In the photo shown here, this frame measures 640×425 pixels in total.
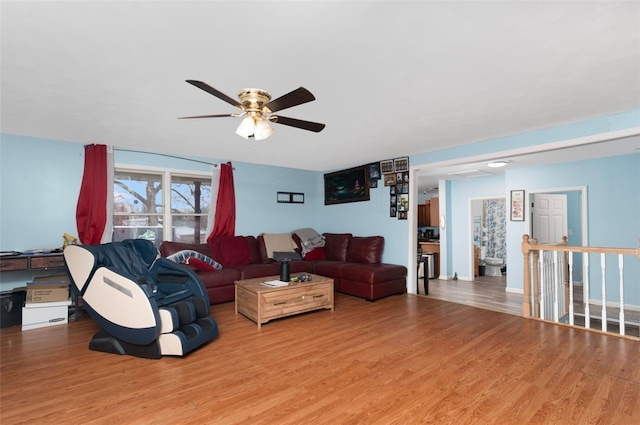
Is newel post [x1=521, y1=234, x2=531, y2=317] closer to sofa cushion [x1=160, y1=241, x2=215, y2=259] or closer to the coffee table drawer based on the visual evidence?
the coffee table drawer

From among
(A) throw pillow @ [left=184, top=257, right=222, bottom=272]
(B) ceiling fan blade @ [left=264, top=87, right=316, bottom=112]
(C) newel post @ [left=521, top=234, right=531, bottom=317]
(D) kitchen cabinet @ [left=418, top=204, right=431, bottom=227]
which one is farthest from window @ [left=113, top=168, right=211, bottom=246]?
(D) kitchen cabinet @ [left=418, top=204, right=431, bottom=227]

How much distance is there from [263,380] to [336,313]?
1815 millimetres

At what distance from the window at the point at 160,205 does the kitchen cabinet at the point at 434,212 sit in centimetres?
514

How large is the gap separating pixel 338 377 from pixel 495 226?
6770 mm

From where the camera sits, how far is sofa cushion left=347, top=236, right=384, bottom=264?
5.38 m

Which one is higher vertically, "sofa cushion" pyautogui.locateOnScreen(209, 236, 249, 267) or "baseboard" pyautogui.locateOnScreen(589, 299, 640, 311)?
"sofa cushion" pyautogui.locateOnScreen(209, 236, 249, 267)

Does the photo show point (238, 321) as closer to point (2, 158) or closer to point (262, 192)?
point (262, 192)

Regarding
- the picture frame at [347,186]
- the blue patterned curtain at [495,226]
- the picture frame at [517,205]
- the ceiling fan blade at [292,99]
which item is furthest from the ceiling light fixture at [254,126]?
the blue patterned curtain at [495,226]

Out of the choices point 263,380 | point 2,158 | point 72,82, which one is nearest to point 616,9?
point 263,380

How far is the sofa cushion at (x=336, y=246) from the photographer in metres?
5.85

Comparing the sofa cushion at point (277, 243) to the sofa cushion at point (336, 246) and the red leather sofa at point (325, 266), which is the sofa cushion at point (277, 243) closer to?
the red leather sofa at point (325, 266)

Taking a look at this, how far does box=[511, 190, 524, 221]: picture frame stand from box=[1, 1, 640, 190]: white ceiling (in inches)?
104

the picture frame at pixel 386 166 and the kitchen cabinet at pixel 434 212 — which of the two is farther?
the kitchen cabinet at pixel 434 212

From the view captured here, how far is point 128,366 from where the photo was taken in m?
2.55
